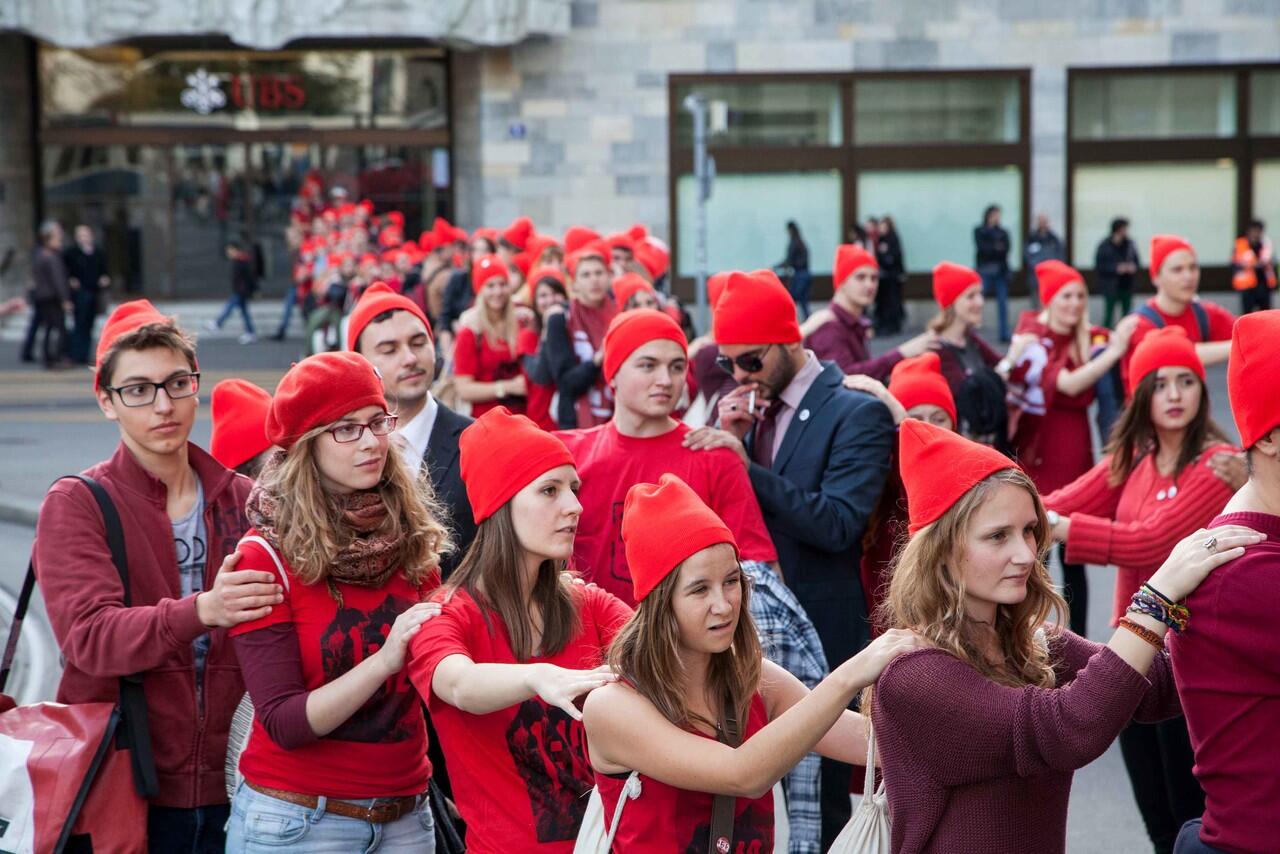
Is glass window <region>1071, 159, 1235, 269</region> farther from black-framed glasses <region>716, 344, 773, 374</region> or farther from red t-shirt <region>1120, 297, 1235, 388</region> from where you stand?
black-framed glasses <region>716, 344, 773, 374</region>

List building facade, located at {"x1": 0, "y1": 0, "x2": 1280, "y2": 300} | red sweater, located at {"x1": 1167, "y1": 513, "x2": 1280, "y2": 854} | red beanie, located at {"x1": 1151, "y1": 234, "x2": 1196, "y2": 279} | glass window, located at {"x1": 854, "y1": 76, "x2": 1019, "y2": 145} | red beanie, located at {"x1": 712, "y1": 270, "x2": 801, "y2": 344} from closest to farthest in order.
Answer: red sweater, located at {"x1": 1167, "y1": 513, "x2": 1280, "y2": 854}
red beanie, located at {"x1": 712, "y1": 270, "x2": 801, "y2": 344}
red beanie, located at {"x1": 1151, "y1": 234, "x2": 1196, "y2": 279}
building facade, located at {"x1": 0, "y1": 0, "x2": 1280, "y2": 300}
glass window, located at {"x1": 854, "y1": 76, "x2": 1019, "y2": 145}

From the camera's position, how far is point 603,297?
33.3 ft

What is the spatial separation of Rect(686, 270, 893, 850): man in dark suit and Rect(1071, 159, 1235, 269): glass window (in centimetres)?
2596

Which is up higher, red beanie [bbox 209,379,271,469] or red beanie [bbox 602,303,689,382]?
red beanie [bbox 602,303,689,382]

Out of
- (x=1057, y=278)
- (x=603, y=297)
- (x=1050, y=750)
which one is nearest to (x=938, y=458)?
(x=1050, y=750)

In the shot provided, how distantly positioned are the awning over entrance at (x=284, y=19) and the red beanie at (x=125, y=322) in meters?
24.6

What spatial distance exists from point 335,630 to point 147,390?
2.94ft

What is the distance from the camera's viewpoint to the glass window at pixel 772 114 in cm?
2956

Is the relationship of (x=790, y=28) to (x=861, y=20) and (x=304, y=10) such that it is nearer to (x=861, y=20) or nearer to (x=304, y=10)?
(x=861, y=20)

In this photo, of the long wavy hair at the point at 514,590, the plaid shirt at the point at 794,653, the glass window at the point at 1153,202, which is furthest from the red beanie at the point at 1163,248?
the glass window at the point at 1153,202

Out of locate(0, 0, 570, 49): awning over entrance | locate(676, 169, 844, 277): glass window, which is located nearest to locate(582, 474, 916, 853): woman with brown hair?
locate(0, 0, 570, 49): awning over entrance

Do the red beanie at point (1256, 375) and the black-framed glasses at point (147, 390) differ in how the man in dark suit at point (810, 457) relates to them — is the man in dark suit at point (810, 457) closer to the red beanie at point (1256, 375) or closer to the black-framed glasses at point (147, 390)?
the black-framed glasses at point (147, 390)

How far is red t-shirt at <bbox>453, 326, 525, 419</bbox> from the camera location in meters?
10.0

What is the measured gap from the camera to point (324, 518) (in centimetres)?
379
